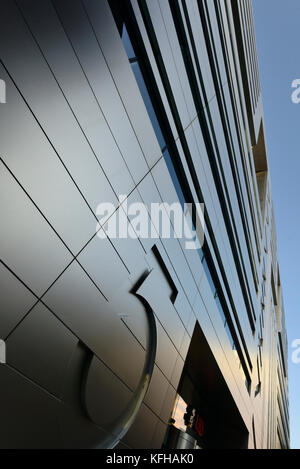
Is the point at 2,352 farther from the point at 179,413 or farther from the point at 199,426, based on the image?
the point at 199,426

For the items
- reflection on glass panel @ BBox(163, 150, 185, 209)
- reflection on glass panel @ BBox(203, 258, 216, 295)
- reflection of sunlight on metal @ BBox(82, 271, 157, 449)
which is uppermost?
reflection on glass panel @ BBox(203, 258, 216, 295)

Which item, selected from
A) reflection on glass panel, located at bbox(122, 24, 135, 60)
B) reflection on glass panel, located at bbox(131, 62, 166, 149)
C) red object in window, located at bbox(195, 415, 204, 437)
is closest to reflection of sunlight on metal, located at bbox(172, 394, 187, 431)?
red object in window, located at bbox(195, 415, 204, 437)

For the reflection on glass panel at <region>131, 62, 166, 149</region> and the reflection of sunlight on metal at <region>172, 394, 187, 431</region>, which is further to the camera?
the reflection of sunlight on metal at <region>172, 394, 187, 431</region>

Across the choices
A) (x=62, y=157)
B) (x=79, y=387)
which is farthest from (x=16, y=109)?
(x=79, y=387)

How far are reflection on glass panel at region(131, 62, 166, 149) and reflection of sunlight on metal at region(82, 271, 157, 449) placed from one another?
4056mm

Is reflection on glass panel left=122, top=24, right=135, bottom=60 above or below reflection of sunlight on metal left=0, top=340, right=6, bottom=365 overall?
above

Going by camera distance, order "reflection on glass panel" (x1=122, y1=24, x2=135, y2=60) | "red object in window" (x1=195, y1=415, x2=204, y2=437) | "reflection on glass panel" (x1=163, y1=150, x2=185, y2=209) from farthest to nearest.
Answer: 1. "red object in window" (x1=195, y1=415, x2=204, y2=437)
2. "reflection on glass panel" (x1=163, y1=150, x2=185, y2=209)
3. "reflection on glass panel" (x1=122, y1=24, x2=135, y2=60)

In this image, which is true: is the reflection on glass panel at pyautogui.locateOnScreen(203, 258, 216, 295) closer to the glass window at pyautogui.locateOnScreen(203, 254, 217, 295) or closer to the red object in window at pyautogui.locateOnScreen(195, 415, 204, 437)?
the glass window at pyautogui.locateOnScreen(203, 254, 217, 295)

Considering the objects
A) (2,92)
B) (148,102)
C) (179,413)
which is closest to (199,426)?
(179,413)

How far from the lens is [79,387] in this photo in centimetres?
655

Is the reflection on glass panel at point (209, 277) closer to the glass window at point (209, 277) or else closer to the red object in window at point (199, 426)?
the glass window at point (209, 277)

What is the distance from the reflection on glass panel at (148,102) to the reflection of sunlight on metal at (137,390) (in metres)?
4.06

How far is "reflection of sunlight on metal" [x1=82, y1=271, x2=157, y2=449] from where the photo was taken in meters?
7.47

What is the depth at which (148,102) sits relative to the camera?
9.35m
